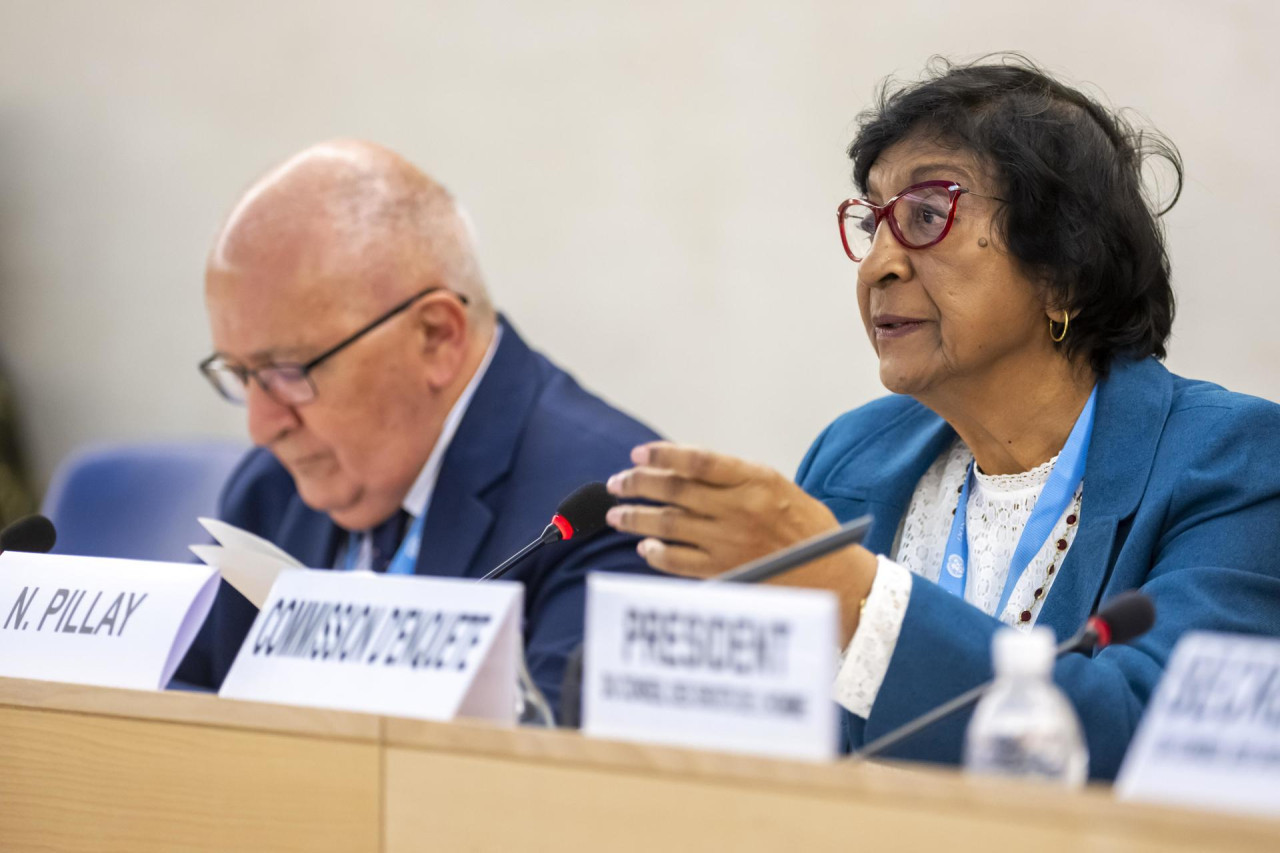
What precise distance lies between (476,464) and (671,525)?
77 cm

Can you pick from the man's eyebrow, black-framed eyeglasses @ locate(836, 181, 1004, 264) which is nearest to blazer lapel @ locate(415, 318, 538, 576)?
the man's eyebrow

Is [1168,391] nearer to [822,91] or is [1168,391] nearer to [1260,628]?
[1260,628]

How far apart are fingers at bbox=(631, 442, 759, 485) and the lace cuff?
0.19 m

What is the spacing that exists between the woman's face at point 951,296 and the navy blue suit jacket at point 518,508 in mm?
424

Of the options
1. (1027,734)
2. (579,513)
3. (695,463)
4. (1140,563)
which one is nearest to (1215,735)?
(1027,734)

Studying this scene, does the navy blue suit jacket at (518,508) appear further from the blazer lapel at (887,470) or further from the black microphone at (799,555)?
the black microphone at (799,555)

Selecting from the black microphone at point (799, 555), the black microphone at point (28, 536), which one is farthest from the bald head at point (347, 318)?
the black microphone at point (799, 555)

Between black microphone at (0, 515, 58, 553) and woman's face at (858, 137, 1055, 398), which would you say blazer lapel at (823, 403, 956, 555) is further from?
black microphone at (0, 515, 58, 553)

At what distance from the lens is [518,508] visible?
1763 mm

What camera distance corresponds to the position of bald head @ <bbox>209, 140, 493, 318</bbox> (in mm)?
1733

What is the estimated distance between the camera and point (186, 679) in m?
1.96

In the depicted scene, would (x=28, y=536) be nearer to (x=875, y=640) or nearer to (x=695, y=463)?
(x=695, y=463)

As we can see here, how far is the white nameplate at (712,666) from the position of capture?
29.8 inches

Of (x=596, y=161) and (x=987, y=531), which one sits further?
(x=596, y=161)
